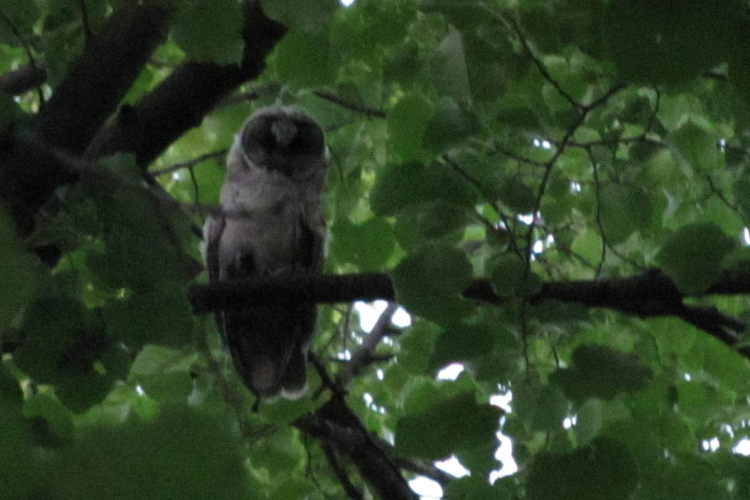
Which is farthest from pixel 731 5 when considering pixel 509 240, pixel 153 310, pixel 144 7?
pixel 144 7

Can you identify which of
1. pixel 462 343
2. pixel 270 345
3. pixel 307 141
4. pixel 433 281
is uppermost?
pixel 433 281

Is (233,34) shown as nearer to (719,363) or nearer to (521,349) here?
(521,349)

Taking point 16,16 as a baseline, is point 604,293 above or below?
below

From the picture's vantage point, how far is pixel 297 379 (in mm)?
2973

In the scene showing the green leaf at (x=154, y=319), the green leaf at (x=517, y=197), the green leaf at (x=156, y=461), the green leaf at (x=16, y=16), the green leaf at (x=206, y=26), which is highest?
the green leaf at (x=156, y=461)

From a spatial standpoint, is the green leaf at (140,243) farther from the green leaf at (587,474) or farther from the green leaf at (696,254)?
the green leaf at (696,254)

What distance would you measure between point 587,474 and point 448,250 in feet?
1.25

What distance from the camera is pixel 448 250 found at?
1.32 metres

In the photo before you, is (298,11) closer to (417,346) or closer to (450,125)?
(450,125)

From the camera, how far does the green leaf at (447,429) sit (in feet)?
4.43

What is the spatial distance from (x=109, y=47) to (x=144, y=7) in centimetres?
9

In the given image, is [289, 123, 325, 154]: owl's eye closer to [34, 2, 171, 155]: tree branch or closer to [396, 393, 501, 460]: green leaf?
[34, 2, 171, 155]: tree branch

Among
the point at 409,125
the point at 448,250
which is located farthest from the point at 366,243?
the point at 448,250

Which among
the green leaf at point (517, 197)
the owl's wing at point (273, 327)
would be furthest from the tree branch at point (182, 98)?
the owl's wing at point (273, 327)
